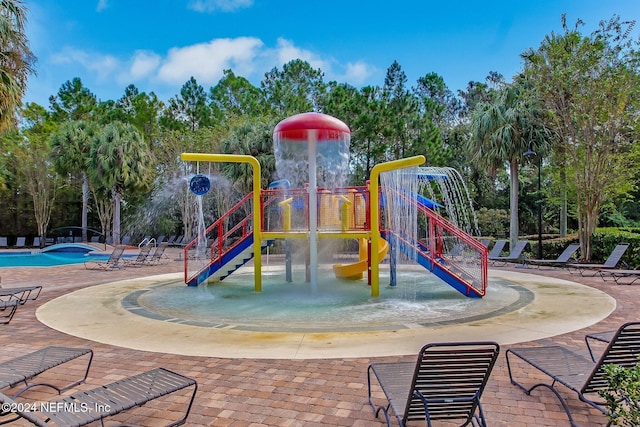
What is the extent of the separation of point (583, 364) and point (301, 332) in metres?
4.02

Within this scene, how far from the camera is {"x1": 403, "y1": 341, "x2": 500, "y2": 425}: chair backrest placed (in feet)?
11.4

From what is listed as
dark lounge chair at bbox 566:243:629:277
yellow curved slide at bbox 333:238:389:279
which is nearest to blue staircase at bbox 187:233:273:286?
yellow curved slide at bbox 333:238:389:279

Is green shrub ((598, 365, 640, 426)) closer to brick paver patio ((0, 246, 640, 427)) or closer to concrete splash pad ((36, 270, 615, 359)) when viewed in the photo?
brick paver patio ((0, 246, 640, 427))

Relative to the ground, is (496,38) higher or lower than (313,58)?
lower

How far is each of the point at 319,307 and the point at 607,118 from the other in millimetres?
15094

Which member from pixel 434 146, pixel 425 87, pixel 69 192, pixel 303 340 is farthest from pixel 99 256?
pixel 425 87

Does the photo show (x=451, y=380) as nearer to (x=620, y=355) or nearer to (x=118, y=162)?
(x=620, y=355)

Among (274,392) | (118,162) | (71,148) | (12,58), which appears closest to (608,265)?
(274,392)

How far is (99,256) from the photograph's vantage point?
27734 mm

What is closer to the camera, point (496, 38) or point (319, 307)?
point (319, 307)

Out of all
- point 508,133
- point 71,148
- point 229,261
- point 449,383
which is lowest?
point 449,383

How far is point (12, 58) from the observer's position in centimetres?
1351

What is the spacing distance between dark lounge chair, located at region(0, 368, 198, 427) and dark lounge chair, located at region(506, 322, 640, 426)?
337 centimetres

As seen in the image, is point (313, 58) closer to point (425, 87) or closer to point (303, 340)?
point (425, 87)
